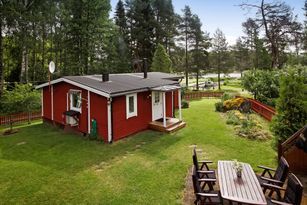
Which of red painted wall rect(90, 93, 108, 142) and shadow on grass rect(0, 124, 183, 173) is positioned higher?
red painted wall rect(90, 93, 108, 142)

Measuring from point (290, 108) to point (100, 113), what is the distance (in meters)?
7.50

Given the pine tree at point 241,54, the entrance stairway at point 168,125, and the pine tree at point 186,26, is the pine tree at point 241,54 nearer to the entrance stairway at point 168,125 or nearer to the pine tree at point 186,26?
the pine tree at point 186,26

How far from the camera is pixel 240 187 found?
5.04 m

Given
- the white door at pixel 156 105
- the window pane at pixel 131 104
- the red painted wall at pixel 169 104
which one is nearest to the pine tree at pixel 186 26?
the red painted wall at pixel 169 104

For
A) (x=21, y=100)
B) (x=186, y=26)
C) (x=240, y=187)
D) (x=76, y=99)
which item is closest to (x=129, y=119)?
(x=76, y=99)

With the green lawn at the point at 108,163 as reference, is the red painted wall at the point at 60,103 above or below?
above

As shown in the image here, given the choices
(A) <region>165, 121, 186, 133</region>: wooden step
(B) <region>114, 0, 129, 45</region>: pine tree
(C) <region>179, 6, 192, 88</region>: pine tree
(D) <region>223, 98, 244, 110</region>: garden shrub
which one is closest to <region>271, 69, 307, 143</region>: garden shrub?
(A) <region>165, 121, 186, 133</region>: wooden step

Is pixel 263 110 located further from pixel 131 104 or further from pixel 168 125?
pixel 131 104

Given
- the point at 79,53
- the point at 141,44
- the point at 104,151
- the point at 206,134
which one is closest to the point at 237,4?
the point at 141,44

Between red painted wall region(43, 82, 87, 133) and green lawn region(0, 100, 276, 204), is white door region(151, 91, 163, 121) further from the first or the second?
red painted wall region(43, 82, 87, 133)

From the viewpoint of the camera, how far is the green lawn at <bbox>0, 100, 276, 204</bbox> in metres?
6.52

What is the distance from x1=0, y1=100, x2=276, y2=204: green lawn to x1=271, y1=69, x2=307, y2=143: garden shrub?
1.06 m

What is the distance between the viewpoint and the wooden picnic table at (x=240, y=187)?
460cm

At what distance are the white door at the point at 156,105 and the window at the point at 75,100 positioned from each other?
12.4 ft
